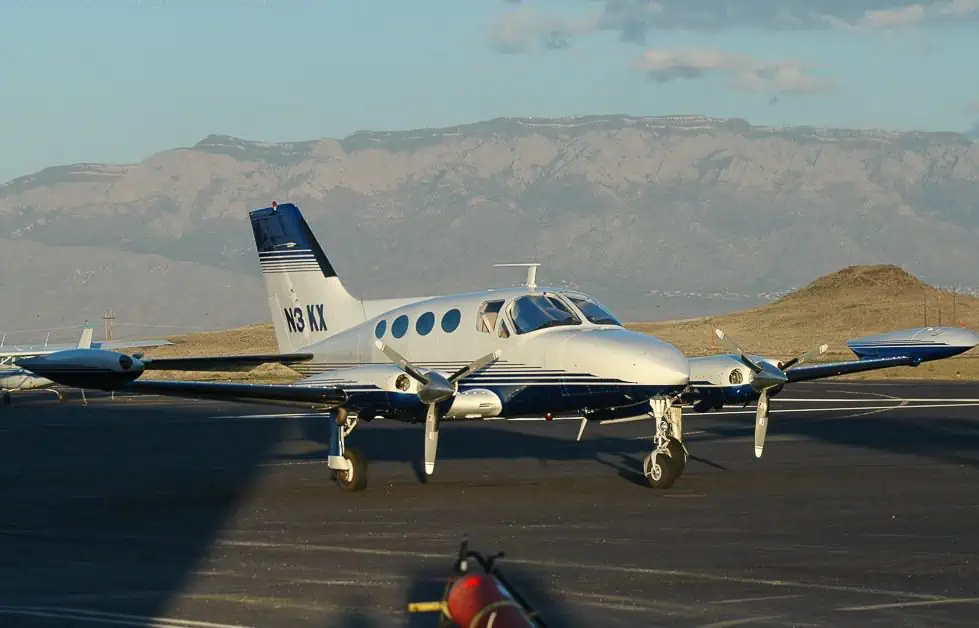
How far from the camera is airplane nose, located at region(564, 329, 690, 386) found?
21469 mm

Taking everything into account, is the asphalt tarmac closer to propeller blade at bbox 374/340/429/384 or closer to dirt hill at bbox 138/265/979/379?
propeller blade at bbox 374/340/429/384

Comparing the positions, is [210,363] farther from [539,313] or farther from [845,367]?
[845,367]

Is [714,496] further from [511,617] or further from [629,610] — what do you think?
[511,617]

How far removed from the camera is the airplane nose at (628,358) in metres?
21.5

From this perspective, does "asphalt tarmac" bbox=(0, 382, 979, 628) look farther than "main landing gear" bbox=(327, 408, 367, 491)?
No

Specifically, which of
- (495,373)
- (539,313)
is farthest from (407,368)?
(539,313)

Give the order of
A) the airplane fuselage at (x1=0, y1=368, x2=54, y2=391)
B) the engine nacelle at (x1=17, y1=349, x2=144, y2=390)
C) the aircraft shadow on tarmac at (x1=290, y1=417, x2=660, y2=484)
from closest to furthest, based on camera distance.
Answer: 1. the engine nacelle at (x1=17, y1=349, x2=144, y2=390)
2. the aircraft shadow on tarmac at (x1=290, y1=417, x2=660, y2=484)
3. the airplane fuselage at (x1=0, y1=368, x2=54, y2=391)

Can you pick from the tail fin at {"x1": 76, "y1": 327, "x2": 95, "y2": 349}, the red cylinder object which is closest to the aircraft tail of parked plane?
the red cylinder object

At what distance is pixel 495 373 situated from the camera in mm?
23094

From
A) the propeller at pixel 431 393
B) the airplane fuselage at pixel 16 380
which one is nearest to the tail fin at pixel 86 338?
the airplane fuselage at pixel 16 380

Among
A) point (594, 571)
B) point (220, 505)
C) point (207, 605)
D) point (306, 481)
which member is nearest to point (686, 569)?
point (594, 571)

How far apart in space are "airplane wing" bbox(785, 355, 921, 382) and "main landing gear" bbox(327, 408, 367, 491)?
713 cm

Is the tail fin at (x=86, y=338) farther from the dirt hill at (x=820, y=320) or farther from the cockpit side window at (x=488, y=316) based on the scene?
the cockpit side window at (x=488, y=316)

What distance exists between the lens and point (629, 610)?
13047 mm
